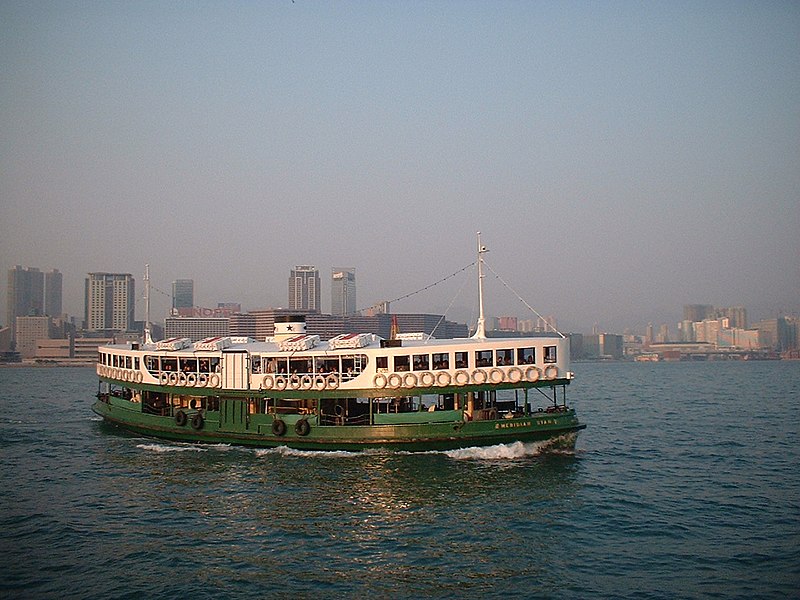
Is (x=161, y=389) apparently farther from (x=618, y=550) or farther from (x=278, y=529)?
(x=618, y=550)

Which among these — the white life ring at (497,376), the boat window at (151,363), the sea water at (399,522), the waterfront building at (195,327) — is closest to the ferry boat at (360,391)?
the white life ring at (497,376)

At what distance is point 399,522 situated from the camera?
22.0 meters

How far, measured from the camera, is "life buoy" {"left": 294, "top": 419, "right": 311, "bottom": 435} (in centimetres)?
3175

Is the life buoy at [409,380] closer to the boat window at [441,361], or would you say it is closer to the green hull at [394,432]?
the boat window at [441,361]

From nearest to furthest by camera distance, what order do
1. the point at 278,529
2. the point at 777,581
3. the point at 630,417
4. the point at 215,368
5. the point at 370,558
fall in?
the point at 777,581 → the point at 370,558 → the point at 278,529 → the point at 215,368 → the point at 630,417

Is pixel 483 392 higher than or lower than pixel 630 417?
higher

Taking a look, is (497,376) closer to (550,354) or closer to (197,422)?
(550,354)

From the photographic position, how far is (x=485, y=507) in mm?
23281

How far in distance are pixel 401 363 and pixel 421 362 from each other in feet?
3.06

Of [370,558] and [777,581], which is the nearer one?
[777,581]

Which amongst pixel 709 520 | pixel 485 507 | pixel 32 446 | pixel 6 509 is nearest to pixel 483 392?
pixel 485 507

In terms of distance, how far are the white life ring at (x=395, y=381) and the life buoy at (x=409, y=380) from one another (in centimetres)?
22

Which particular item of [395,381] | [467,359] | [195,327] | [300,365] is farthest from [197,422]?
[195,327]

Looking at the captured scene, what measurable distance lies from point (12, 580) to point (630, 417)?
45423 millimetres
